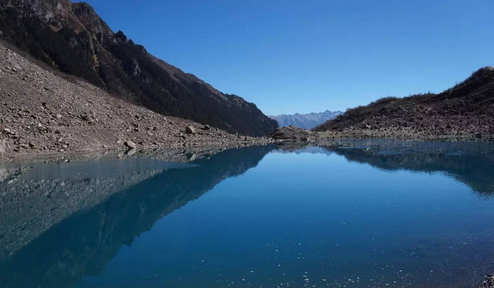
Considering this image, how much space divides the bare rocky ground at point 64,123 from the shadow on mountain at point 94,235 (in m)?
13.6

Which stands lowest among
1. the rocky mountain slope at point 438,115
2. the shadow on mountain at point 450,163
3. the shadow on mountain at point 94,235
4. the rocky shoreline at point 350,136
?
the shadow on mountain at point 94,235

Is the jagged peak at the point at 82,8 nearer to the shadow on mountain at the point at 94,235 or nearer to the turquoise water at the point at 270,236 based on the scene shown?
the turquoise water at the point at 270,236

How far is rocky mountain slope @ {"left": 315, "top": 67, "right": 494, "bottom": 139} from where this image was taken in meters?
45.6

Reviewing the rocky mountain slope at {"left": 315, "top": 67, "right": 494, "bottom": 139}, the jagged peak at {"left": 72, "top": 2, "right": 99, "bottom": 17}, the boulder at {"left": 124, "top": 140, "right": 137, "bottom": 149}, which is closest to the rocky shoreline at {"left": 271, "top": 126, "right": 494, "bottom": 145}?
the rocky mountain slope at {"left": 315, "top": 67, "right": 494, "bottom": 139}

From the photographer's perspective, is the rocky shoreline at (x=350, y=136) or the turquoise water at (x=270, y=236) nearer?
the turquoise water at (x=270, y=236)

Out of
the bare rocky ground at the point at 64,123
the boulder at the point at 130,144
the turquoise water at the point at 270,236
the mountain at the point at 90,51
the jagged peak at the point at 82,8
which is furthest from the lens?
the jagged peak at the point at 82,8

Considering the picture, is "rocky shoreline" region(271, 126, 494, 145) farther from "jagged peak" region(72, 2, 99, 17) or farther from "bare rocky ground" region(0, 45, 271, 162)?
"jagged peak" region(72, 2, 99, 17)

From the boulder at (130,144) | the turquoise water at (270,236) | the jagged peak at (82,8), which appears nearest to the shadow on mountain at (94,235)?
the turquoise water at (270,236)

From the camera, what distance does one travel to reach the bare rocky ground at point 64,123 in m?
28.2

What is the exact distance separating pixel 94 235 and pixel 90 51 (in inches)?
2808

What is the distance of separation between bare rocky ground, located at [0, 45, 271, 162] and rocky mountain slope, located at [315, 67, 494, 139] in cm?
2373

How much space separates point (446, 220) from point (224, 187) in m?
10.5

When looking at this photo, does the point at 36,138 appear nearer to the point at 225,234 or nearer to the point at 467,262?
the point at 225,234

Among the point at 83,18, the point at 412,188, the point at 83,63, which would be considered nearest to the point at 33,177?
the point at 412,188
